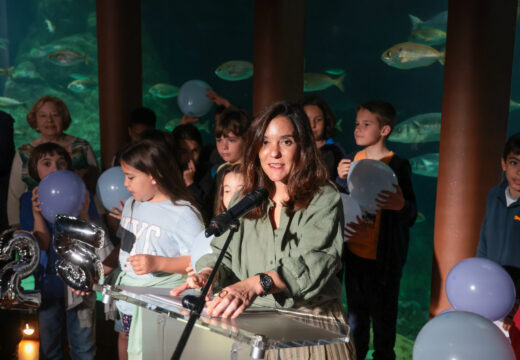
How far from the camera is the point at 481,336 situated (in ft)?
5.44

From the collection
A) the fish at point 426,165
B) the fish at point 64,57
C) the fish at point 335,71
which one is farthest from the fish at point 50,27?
the fish at point 426,165

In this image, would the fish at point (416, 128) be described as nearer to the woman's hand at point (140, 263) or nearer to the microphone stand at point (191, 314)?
the woman's hand at point (140, 263)

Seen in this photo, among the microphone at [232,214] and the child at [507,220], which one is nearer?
the microphone at [232,214]

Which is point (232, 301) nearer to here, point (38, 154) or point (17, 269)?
point (17, 269)

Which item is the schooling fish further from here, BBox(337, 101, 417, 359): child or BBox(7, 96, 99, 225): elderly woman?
BBox(337, 101, 417, 359): child

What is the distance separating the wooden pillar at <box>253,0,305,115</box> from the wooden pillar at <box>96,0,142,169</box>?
1452mm

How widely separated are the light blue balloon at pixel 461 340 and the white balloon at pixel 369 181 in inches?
55.3

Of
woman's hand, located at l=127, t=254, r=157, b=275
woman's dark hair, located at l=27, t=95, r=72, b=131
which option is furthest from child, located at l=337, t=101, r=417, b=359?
woman's dark hair, located at l=27, t=95, r=72, b=131

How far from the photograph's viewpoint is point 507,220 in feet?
9.09

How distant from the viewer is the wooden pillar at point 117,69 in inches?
213

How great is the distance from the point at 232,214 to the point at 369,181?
1.96 metres

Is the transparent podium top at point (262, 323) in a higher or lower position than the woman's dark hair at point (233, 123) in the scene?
lower

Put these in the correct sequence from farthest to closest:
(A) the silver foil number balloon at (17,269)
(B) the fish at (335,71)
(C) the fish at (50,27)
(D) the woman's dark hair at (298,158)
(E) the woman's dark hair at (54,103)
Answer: (C) the fish at (50,27) → (B) the fish at (335,71) → (E) the woman's dark hair at (54,103) → (A) the silver foil number balloon at (17,269) → (D) the woman's dark hair at (298,158)

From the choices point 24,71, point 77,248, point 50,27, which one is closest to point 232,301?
point 77,248
